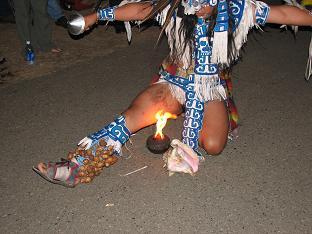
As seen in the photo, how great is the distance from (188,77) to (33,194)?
1464 mm

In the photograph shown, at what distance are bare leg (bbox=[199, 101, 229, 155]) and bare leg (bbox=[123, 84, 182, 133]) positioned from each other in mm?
318

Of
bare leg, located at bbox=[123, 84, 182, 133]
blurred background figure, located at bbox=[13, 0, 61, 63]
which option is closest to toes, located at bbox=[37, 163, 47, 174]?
bare leg, located at bbox=[123, 84, 182, 133]

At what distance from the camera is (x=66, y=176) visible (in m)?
2.62

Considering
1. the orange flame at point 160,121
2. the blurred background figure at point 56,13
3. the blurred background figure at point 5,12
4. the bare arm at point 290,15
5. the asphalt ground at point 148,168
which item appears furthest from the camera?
the blurred background figure at point 5,12

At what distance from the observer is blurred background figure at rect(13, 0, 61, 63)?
4778 millimetres

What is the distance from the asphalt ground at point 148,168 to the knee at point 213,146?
0.09 metres

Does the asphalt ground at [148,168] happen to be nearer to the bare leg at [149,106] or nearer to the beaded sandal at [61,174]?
the beaded sandal at [61,174]

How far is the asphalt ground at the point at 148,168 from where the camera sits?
2.46 m

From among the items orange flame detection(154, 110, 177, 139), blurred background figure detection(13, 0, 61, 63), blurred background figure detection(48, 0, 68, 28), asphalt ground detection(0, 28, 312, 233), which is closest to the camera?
asphalt ground detection(0, 28, 312, 233)

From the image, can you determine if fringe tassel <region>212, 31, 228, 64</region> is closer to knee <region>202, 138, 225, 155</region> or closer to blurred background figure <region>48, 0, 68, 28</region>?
knee <region>202, 138, 225, 155</region>

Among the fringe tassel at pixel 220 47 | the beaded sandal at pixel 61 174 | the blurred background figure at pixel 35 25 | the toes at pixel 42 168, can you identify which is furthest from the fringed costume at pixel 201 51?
the blurred background figure at pixel 35 25

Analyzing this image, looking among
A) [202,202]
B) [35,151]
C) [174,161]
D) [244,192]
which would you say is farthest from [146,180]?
[35,151]

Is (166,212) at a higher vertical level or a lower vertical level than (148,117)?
lower

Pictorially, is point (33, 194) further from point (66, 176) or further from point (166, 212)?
point (166, 212)
